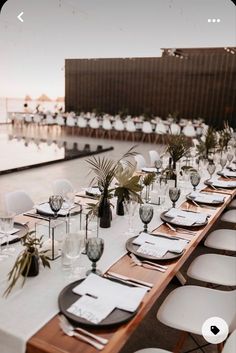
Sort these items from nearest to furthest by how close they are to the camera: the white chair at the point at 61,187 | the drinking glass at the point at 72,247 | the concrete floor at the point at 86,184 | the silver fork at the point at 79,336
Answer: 1. the silver fork at the point at 79,336
2. the drinking glass at the point at 72,247
3. the concrete floor at the point at 86,184
4. the white chair at the point at 61,187

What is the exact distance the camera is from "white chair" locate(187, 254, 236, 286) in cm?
236

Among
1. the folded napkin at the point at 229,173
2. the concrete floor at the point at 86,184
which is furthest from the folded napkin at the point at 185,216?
the folded napkin at the point at 229,173

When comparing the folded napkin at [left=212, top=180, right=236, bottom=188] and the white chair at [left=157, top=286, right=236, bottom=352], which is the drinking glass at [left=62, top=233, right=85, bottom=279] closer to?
the white chair at [left=157, top=286, right=236, bottom=352]

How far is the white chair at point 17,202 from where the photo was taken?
113 inches

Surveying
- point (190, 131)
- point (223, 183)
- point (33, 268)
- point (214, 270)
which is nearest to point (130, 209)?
point (214, 270)

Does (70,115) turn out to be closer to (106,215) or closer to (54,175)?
(54,175)

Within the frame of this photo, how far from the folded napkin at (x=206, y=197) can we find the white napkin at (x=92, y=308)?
1.82m

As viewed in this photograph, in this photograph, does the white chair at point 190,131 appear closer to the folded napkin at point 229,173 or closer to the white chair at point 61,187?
the folded napkin at point 229,173

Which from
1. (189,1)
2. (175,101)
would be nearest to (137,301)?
(189,1)

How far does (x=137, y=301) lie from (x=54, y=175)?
5.48 meters

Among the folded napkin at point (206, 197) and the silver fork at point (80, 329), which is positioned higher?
the folded napkin at point (206, 197)

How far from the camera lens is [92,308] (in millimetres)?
1408

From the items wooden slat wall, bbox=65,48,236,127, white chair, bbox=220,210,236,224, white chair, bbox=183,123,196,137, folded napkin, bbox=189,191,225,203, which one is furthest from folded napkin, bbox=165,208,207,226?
wooden slat wall, bbox=65,48,236,127

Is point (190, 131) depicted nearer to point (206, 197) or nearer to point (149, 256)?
point (206, 197)
